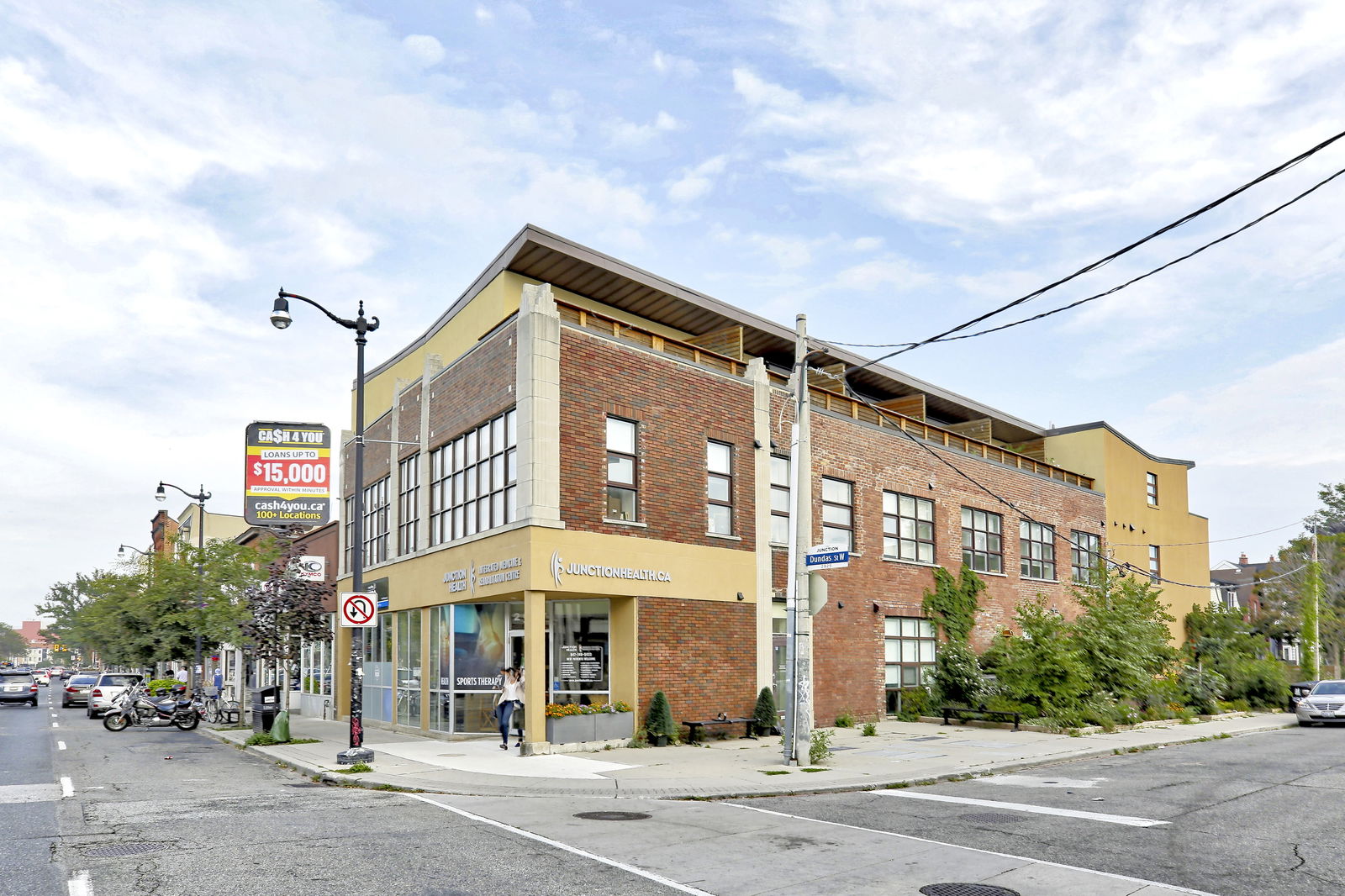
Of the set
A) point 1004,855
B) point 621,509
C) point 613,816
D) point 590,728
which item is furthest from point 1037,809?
point 621,509

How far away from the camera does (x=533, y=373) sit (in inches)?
804

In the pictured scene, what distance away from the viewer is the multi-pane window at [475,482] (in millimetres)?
21938

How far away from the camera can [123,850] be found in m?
10.4

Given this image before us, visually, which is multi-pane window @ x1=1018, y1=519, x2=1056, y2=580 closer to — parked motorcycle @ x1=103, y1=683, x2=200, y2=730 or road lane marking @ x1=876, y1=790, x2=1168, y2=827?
road lane marking @ x1=876, y1=790, x2=1168, y2=827

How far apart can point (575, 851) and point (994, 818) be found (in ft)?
17.9

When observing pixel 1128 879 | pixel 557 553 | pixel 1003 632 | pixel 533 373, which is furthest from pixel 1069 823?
pixel 1003 632

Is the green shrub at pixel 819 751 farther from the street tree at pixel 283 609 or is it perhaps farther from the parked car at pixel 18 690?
the parked car at pixel 18 690

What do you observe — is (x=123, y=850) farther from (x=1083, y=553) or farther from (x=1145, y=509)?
(x=1145, y=509)

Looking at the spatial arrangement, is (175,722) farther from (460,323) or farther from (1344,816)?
(1344,816)

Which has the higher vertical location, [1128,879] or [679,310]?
[679,310]

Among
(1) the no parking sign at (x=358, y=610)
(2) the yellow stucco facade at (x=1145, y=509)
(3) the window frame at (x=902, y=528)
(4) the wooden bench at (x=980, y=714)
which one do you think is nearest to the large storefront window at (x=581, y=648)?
(1) the no parking sign at (x=358, y=610)

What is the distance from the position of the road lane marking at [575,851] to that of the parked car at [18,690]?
157 feet

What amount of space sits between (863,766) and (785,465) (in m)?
9.89

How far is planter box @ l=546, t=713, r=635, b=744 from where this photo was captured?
20.1m
